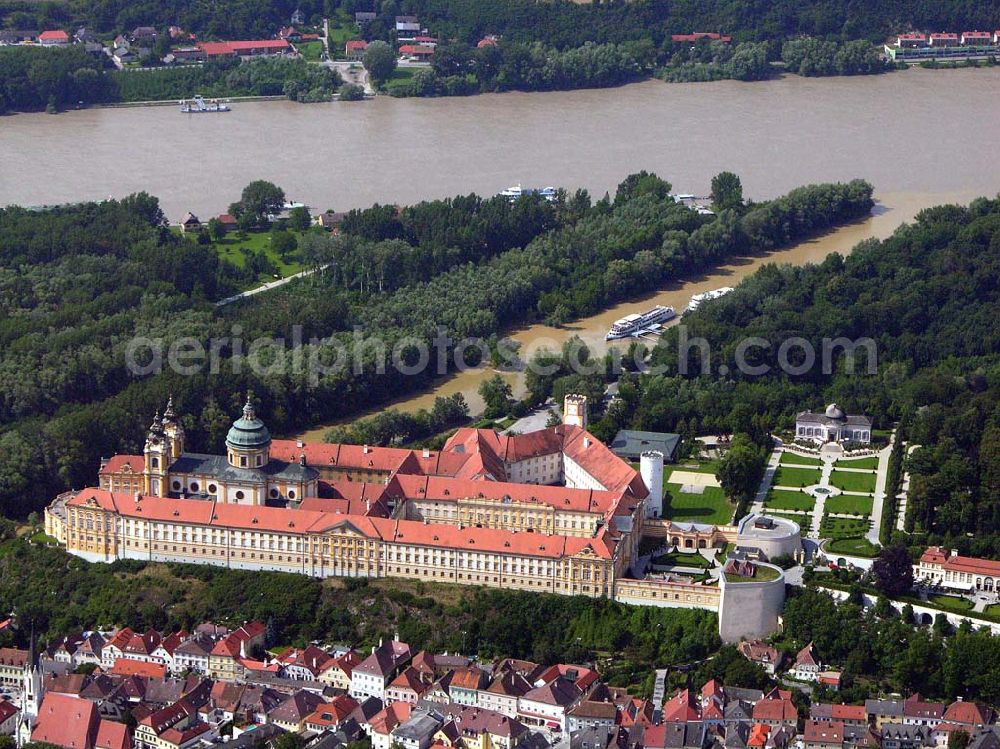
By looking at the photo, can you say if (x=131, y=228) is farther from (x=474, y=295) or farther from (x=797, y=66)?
(x=797, y=66)

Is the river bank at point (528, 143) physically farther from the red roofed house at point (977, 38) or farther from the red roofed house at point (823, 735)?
the red roofed house at point (823, 735)

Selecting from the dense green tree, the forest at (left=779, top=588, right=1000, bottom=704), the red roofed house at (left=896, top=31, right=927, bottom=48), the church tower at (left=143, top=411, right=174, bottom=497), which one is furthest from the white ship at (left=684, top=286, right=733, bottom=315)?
the red roofed house at (left=896, top=31, right=927, bottom=48)

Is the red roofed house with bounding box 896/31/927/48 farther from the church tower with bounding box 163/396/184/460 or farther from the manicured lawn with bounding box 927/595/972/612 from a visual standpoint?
the manicured lawn with bounding box 927/595/972/612

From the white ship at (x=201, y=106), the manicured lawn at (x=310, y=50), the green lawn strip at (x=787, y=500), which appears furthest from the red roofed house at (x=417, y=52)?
the green lawn strip at (x=787, y=500)

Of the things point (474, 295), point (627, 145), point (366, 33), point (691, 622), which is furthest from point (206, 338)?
point (366, 33)

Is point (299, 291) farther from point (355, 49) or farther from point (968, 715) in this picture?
point (968, 715)

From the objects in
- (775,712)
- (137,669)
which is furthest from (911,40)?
(137,669)

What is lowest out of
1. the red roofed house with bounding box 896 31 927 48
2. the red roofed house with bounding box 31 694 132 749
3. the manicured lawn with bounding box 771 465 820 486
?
the red roofed house with bounding box 31 694 132 749
